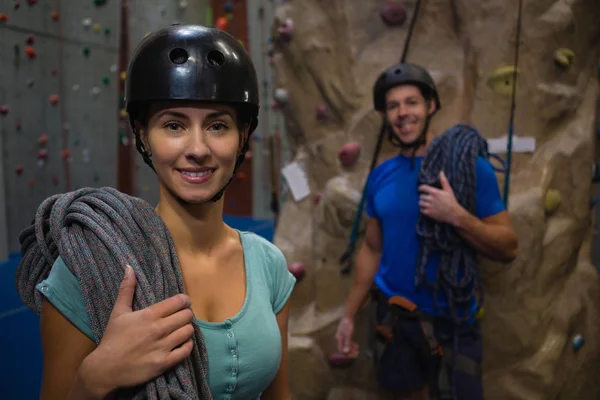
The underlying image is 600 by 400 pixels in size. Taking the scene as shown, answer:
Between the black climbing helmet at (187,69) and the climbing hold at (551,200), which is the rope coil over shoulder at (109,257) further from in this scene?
the climbing hold at (551,200)

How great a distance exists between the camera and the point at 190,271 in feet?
3.43

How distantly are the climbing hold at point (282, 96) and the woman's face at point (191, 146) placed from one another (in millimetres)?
2047

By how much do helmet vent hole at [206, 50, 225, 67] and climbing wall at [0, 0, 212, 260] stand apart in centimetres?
75

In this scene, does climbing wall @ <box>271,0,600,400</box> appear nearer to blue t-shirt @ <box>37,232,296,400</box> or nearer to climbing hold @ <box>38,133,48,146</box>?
climbing hold @ <box>38,133,48,146</box>

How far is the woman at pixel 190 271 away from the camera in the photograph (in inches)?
33.1

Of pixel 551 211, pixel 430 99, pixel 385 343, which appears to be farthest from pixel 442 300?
pixel 551 211

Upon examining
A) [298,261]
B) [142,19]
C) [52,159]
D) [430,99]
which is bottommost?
[298,261]

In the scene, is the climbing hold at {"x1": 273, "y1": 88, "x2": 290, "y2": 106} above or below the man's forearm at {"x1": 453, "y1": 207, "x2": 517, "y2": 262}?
above

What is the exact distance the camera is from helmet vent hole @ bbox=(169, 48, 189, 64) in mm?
969

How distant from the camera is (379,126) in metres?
2.81

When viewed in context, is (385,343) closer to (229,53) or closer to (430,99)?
(430,99)

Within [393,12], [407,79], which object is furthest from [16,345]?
[393,12]

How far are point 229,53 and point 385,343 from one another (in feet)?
5.01

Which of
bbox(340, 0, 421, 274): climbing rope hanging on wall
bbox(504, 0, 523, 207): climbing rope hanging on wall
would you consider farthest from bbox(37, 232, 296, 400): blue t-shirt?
bbox(504, 0, 523, 207): climbing rope hanging on wall
